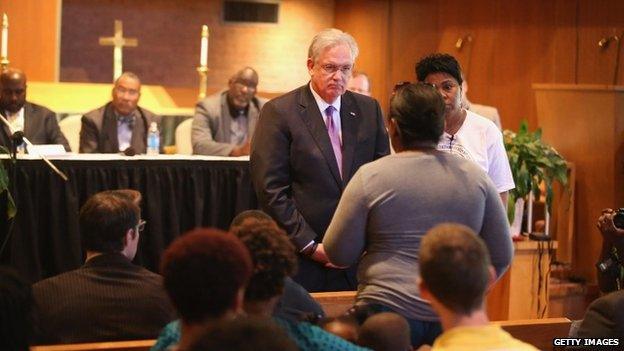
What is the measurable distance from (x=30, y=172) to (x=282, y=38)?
7321 millimetres

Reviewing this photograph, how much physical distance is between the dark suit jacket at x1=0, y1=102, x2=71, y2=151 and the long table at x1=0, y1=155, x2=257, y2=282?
Result: 140cm

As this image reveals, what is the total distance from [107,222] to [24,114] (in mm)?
3925

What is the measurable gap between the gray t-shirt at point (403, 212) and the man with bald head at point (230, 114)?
175 inches

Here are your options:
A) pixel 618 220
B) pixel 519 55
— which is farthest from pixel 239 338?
pixel 519 55

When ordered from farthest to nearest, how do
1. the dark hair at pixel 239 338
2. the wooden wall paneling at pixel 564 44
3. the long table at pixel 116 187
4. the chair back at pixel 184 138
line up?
the wooden wall paneling at pixel 564 44 → the chair back at pixel 184 138 → the long table at pixel 116 187 → the dark hair at pixel 239 338

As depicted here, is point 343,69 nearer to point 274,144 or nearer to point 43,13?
point 274,144

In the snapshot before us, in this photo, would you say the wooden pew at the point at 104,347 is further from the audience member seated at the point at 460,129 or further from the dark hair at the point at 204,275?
the audience member seated at the point at 460,129

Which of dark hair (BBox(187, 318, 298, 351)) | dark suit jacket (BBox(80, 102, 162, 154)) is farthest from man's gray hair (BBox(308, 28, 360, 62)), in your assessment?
dark suit jacket (BBox(80, 102, 162, 154))

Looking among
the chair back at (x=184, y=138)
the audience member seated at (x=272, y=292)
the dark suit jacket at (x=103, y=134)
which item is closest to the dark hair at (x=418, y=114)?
the audience member seated at (x=272, y=292)

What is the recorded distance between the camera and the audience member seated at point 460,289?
2.19 meters

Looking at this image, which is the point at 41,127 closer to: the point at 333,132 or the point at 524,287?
the point at 524,287

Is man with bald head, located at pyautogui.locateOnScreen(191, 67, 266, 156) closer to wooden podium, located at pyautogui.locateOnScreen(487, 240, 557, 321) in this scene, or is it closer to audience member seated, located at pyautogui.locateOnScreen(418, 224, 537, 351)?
wooden podium, located at pyautogui.locateOnScreen(487, 240, 557, 321)

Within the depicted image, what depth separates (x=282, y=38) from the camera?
12.5 meters

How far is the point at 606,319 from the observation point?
10.3ft
